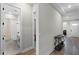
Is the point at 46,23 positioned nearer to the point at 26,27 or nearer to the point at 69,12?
the point at 69,12

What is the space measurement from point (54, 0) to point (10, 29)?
1.83 metres

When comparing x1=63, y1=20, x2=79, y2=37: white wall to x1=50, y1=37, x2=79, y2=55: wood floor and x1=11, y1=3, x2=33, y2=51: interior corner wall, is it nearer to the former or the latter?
x1=50, y1=37, x2=79, y2=55: wood floor

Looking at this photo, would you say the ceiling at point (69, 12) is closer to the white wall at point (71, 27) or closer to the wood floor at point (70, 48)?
the white wall at point (71, 27)

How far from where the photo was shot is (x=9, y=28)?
2824 millimetres

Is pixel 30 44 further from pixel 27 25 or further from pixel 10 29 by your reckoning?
pixel 10 29

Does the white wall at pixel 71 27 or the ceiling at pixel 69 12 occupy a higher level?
the ceiling at pixel 69 12

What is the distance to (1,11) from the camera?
2578mm

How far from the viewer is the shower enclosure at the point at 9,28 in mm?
2592

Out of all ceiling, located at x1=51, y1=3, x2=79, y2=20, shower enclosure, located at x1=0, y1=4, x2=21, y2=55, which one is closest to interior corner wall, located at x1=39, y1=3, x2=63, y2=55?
ceiling, located at x1=51, y1=3, x2=79, y2=20

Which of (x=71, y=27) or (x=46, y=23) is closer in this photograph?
(x=71, y=27)

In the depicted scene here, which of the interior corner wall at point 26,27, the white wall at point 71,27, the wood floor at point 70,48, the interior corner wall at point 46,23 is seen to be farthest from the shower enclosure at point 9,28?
the white wall at point 71,27

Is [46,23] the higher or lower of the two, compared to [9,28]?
higher

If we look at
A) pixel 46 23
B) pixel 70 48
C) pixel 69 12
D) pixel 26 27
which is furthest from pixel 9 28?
A: pixel 70 48
